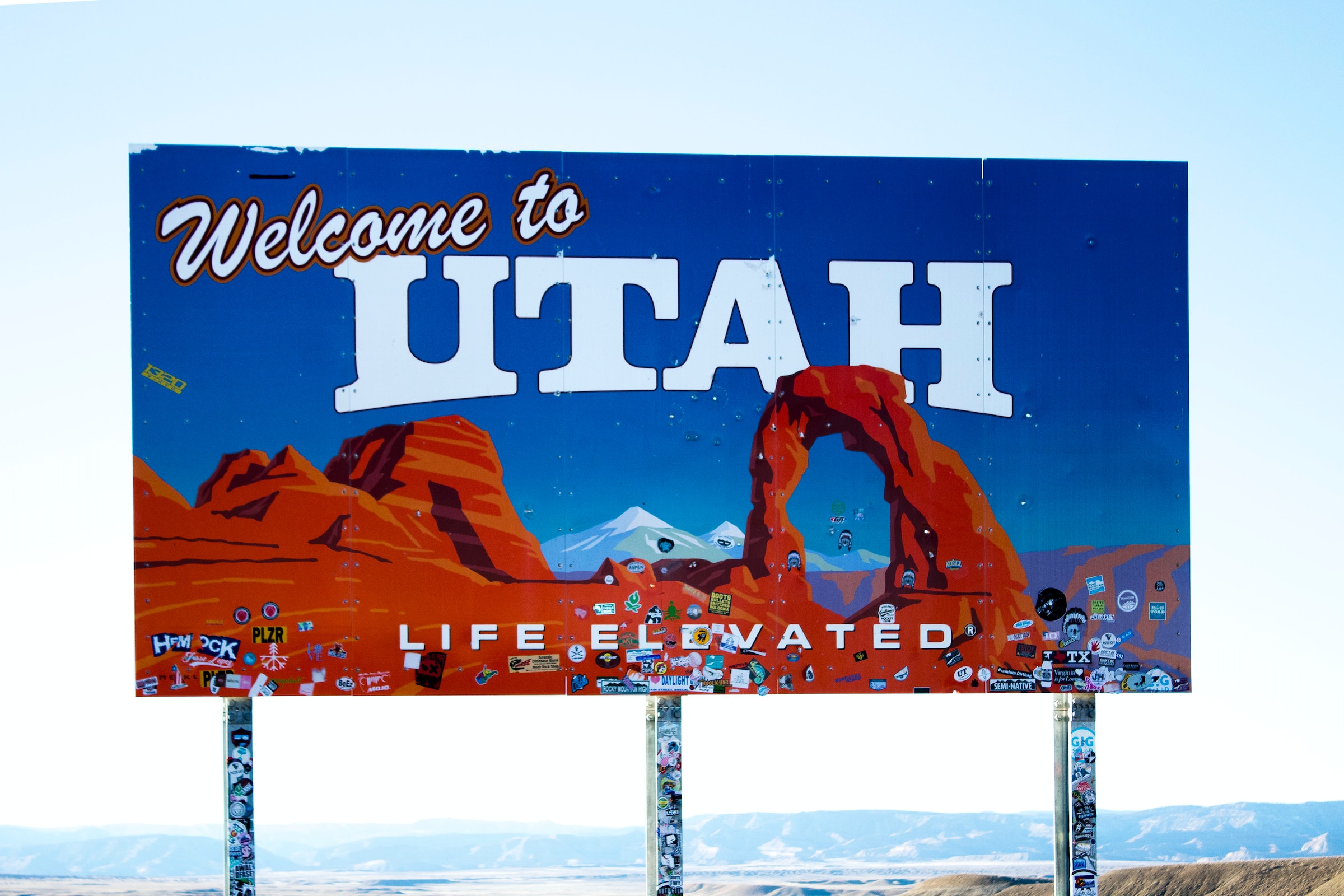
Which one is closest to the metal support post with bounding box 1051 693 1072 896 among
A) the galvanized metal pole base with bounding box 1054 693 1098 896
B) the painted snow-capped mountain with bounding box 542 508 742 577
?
the galvanized metal pole base with bounding box 1054 693 1098 896

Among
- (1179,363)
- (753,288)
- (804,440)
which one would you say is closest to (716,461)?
(804,440)

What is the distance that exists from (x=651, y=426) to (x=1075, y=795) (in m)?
4.15

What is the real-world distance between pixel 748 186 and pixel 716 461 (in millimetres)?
2023

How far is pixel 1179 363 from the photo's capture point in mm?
8039

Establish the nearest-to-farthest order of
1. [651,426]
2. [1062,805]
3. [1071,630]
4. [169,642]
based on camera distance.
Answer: [169,642], [651,426], [1071,630], [1062,805]

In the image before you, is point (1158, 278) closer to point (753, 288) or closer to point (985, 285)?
point (985, 285)

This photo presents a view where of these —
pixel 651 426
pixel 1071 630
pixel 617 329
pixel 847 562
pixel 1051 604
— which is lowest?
pixel 1071 630

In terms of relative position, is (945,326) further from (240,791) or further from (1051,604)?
(240,791)

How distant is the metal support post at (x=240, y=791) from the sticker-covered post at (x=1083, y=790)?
5.92m

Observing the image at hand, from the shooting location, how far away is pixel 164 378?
752 centimetres

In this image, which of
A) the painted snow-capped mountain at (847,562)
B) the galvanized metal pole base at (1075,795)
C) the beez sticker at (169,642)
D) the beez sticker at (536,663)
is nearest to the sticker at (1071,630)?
the galvanized metal pole base at (1075,795)

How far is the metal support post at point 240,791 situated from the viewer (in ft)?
24.6

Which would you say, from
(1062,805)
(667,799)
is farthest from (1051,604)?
(667,799)

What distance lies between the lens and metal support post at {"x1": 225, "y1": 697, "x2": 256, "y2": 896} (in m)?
7.49
